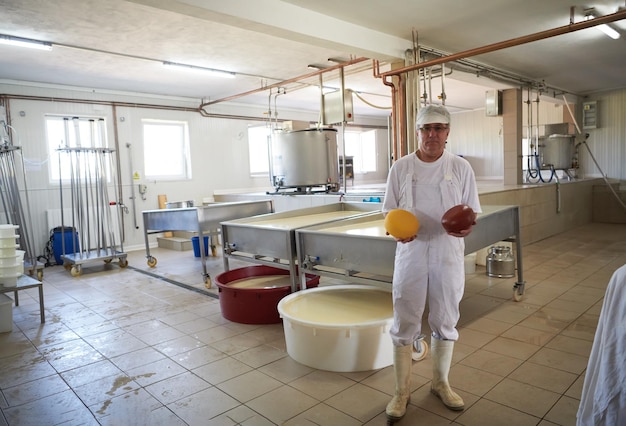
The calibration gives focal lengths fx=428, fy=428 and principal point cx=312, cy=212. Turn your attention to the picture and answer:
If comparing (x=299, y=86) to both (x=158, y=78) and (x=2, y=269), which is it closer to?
(x=158, y=78)

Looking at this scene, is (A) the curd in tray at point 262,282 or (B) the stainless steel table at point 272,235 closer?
(B) the stainless steel table at point 272,235

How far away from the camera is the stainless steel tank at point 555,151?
7.87 meters

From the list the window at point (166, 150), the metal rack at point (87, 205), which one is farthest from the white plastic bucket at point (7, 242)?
the window at point (166, 150)

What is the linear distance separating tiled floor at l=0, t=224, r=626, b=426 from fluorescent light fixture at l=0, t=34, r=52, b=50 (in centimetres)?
262

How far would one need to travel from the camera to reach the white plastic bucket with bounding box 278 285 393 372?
7.76 feet

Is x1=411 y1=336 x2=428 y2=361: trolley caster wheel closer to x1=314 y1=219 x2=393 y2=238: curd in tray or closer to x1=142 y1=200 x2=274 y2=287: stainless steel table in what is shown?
x1=314 y1=219 x2=393 y2=238: curd in tray

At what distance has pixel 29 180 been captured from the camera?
6.20 meters

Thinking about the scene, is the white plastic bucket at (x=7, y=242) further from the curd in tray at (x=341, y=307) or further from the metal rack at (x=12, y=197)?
the curd in tray at (x=341, y=307)

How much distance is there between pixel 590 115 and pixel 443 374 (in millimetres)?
8630

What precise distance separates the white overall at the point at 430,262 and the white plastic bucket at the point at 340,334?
0.38 m

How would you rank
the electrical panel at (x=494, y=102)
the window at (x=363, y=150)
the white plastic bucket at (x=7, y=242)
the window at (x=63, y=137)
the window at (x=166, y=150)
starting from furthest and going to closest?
the window at (x=363, y=150) → the window at (x=166, y=150) → the electrical panel at (x=494, y=102) → the window at (x=63, y=137) → the white plastic bucket at (x=7, y=242)

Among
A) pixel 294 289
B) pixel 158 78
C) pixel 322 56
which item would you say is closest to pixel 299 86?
pixel 322 56

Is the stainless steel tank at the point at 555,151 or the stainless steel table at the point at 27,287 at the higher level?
the stainless steel tank at the point at 555,151

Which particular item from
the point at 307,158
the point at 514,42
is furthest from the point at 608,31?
the point at 307,158
